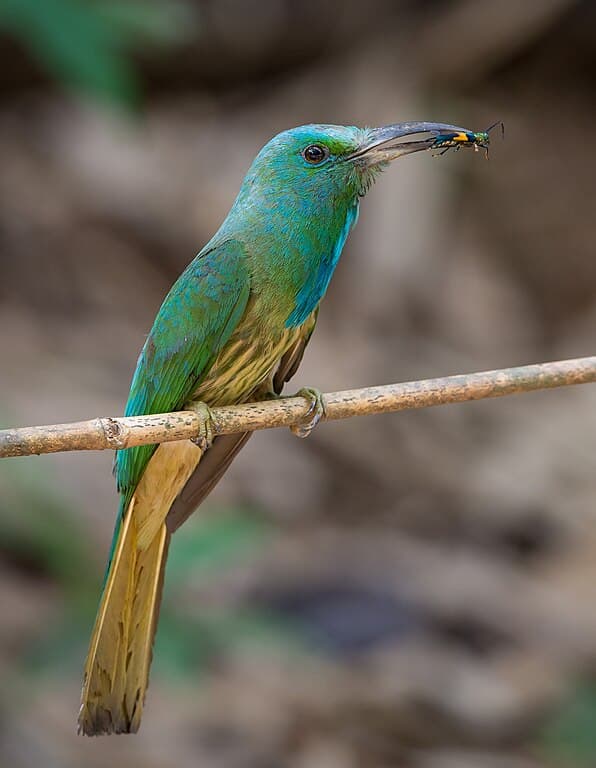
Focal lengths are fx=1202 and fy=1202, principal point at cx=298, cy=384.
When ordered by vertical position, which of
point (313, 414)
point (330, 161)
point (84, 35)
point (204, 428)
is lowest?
point (204, 428)

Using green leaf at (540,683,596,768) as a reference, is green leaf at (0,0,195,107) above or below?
above

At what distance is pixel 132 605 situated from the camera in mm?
2549

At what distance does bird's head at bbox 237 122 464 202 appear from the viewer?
2.54m

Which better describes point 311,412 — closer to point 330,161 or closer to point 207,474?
point 207,474

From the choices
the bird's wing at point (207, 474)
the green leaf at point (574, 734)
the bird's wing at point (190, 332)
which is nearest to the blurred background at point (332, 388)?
the green leaf at point (574, 734)

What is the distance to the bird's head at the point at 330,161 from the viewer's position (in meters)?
2.54

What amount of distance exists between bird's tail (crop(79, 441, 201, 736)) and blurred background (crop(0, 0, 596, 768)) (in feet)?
3.04

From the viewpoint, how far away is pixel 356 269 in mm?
6031

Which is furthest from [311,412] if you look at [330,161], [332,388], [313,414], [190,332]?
[332,388]

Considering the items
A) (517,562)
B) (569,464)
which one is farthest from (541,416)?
(517,562)

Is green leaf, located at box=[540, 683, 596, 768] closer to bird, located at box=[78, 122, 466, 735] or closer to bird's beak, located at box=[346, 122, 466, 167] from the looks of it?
bird, located at box=[78, 122, 466, 735]

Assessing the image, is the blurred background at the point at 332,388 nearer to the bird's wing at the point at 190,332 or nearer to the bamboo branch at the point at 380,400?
the bird's wing at the point at 190,332

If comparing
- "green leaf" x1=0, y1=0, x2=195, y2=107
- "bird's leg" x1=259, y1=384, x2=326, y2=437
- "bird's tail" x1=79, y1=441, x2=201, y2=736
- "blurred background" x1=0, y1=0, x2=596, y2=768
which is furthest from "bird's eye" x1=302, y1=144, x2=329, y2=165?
"green leaf" x1=0, y1=0, x2=195, y2=107

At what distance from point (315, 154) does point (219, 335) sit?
439 mm
